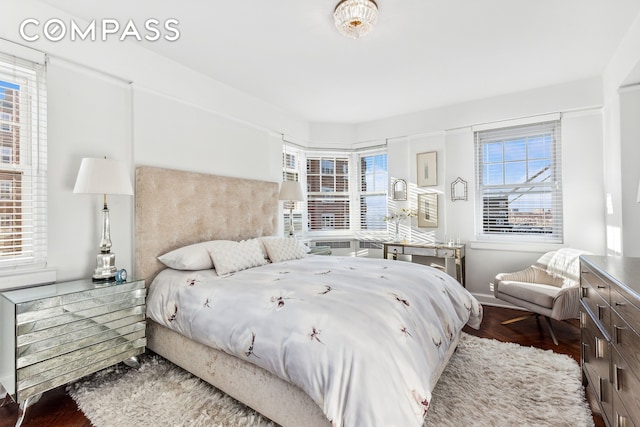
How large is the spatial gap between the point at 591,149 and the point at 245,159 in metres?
4.05

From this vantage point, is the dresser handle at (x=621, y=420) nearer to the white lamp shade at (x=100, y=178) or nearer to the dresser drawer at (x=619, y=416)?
the dresser drawer at (x=619, y=416)

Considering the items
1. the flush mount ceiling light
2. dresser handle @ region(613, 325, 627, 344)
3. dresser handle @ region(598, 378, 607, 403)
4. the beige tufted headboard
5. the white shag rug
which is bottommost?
the white shag rug

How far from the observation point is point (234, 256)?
2660 millimetres

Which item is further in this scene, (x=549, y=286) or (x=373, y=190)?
(x=373, y=190)

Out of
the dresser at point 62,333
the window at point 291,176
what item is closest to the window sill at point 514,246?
the window at point 291,176

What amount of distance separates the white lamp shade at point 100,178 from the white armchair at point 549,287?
3.70 m

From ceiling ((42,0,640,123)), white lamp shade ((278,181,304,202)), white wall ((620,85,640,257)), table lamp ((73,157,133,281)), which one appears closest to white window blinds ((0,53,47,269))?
table lamp ((73,157,133,281))

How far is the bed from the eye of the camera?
5.03ft

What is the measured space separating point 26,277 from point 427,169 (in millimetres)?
4438

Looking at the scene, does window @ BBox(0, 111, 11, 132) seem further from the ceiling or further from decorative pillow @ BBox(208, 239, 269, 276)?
decorative pillow @ BBox(208, 239, 269, 276)

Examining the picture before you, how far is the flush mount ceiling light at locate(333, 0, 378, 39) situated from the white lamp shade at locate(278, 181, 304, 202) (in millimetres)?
2094

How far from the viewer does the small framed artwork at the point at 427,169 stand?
4328mm

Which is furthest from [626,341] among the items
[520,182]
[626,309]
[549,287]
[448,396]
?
[520,182]

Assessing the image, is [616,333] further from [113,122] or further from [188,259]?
[113,122]
